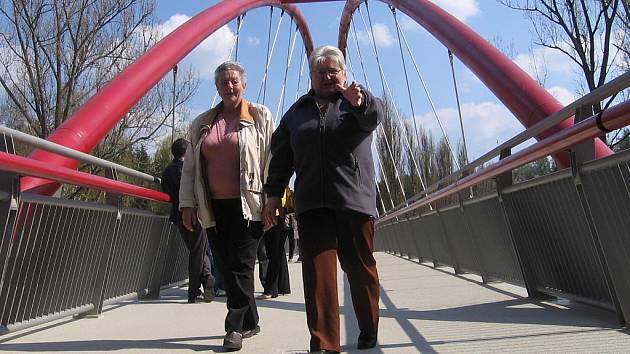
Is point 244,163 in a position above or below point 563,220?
above

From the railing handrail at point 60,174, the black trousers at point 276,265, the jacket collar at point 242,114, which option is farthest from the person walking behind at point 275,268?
the jacket collar at point 242,114

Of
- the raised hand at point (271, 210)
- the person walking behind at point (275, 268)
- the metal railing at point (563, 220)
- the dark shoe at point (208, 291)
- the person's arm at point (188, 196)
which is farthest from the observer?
the person walking behind at point (275, 268)

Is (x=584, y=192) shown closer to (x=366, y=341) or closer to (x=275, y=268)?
(x=366, y=341)

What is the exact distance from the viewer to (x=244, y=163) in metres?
3.77

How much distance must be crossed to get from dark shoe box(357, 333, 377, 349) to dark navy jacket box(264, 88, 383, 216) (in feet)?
2.15

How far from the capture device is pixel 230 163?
12.6 ft

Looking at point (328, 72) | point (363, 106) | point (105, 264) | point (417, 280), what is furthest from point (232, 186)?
point (417, 280)

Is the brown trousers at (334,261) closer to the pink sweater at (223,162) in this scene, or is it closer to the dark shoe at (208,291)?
the pink sweater at (223,162)

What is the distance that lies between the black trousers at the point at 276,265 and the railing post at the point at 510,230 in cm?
249

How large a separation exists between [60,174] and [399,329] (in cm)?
224

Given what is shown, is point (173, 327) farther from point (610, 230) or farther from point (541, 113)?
point (541, 113)

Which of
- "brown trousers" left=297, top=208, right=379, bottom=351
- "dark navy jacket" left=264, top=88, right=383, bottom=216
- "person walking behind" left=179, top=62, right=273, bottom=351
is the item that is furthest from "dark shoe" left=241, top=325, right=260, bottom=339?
"dark navy jacket" left=264, top=88, right=383, bottom=216

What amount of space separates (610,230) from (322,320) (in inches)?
60.7

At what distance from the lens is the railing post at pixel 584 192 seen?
3.24 metres
